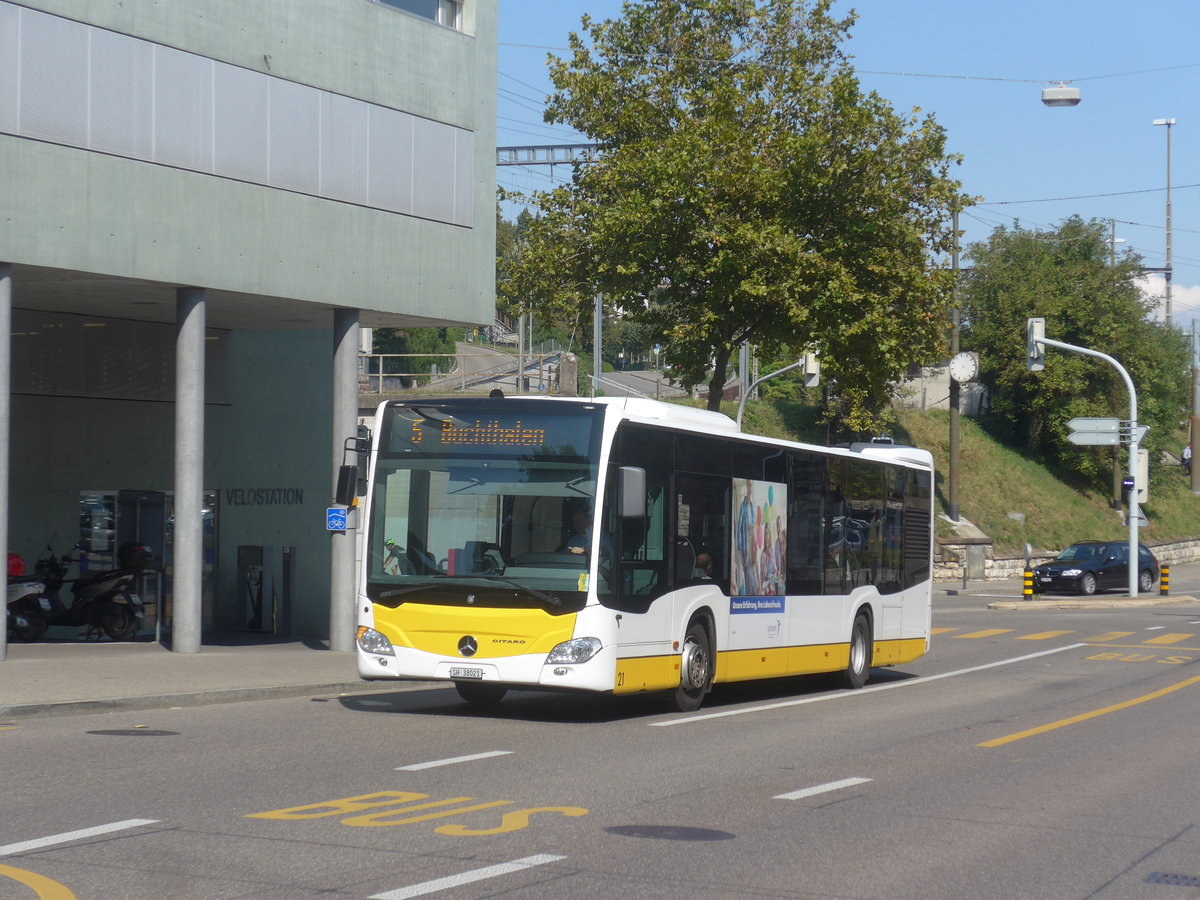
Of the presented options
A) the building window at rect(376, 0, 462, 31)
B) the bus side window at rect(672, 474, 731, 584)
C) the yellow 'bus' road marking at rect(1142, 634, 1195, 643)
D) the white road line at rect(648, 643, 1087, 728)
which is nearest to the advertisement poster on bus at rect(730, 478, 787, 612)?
the bus side window at rect(672, 474, 731, 584)

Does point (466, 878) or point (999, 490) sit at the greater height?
point (999, 490)

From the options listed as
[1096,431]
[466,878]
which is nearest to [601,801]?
[466,878]

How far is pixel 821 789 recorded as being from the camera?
1004 cm

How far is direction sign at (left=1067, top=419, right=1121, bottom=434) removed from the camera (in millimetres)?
41188

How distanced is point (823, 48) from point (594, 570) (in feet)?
62.8

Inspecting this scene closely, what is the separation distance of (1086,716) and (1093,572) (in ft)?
96.6

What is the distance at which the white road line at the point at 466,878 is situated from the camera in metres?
6.54

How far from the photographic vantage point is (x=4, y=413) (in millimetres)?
18016

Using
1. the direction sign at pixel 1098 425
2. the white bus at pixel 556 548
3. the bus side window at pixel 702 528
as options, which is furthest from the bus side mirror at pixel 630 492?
the direction sign at pixel 1098 425

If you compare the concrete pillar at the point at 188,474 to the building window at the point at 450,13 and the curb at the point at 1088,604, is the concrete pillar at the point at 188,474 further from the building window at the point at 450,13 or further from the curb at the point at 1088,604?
the curb at the point at 1088,604

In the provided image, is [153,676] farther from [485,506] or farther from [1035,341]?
[1035,341]

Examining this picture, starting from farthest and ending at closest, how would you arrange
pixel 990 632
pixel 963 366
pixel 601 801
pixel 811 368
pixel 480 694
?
pixel 963 366 → pixel 811 368 → pixel 990 632 → pixel 480 694 → pixel 601 801

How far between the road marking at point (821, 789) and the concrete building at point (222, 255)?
1169 centimetres

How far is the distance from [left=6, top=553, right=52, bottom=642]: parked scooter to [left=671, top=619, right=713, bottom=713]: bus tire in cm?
1123
